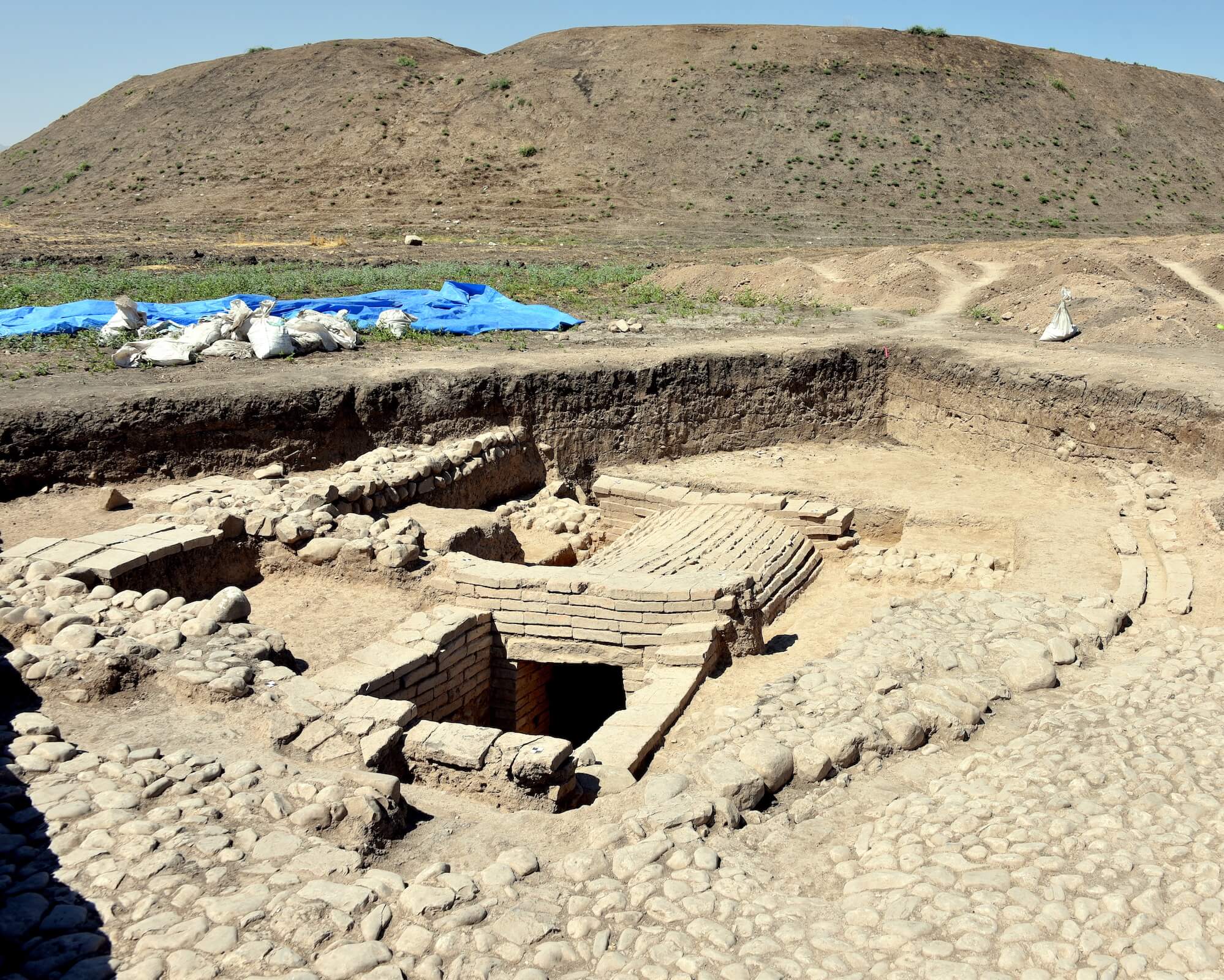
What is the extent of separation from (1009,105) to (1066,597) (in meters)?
36.1

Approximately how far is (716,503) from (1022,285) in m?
9.62

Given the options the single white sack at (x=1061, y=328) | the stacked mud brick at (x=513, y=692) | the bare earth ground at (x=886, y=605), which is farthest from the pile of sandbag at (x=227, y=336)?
the single white sack at (x=1061, y=328)

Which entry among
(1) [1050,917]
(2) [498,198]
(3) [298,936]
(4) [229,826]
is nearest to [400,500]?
(4) [229,826]

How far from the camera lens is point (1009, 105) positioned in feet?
124

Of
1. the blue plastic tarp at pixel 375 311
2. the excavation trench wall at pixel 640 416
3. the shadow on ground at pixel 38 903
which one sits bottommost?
the shadow on ground at pixel 38 903

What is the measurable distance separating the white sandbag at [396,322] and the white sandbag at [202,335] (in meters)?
2.16

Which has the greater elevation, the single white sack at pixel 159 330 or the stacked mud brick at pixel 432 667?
the single white sack at pixel 159 330

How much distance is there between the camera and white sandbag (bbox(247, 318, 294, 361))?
1138 cm

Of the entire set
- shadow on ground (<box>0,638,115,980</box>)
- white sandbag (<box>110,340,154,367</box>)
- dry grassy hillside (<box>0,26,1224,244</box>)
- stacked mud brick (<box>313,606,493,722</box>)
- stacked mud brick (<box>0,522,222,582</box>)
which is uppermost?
dry grassy hillside (<box>0,26,1224,244</box>)

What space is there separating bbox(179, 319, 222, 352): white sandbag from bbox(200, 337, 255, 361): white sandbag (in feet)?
0.18

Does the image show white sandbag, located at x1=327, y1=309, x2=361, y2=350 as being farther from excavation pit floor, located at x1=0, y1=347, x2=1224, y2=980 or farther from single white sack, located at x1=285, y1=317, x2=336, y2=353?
excavation pit floor, located at x1=0, y1=347, x2=1224, y2=980

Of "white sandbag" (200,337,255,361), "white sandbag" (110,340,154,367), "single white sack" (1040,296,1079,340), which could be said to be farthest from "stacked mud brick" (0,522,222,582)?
"single white sack" (1040,296,1079,340)

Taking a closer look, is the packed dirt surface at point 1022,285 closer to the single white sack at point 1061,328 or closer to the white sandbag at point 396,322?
the single white sack at point 1061,328

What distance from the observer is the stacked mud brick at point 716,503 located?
32.0ft
